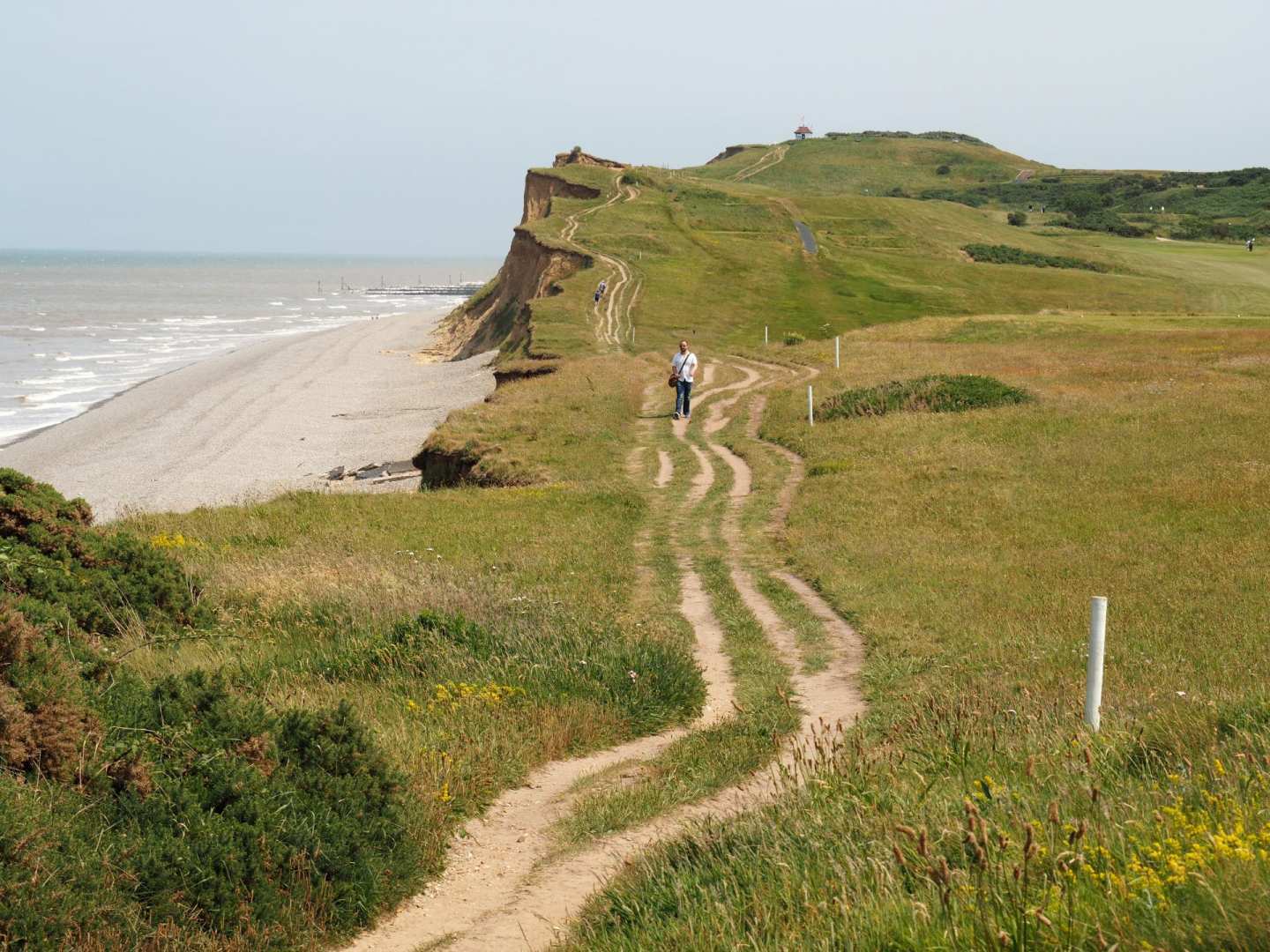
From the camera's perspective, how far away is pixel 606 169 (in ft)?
367

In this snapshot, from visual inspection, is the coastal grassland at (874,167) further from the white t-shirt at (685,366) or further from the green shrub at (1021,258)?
the white t-shirt at (685,366)

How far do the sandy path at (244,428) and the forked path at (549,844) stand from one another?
19667 millimetres

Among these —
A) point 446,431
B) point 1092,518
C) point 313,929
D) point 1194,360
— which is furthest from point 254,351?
point 313,929

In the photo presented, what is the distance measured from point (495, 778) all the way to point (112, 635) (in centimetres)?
567

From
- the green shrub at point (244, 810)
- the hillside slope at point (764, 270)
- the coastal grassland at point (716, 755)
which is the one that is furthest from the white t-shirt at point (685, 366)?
the green shrub at point (244, 810)

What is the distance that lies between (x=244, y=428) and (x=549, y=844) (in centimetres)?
4681

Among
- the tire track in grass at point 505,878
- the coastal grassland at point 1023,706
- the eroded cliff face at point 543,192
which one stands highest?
the eroded cliff face at point 543,192

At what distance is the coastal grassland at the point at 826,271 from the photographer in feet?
196

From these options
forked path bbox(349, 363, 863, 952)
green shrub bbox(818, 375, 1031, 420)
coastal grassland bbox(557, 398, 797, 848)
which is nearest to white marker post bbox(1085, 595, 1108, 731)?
forked path bbox(349, 363, 863, 952)

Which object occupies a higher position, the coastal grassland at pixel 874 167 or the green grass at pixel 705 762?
the coastal grassland at pixel 874 167

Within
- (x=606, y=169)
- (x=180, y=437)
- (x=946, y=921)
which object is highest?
(x=606, y=169)

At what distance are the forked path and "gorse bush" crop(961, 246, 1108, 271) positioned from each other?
8048 centimetres

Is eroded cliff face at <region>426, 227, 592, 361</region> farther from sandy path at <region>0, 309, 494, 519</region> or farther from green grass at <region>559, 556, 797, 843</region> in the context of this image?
green grass at <region>559, 556, 797, 843</region>

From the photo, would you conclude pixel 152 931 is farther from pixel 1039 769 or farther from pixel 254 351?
pixel 254 351
